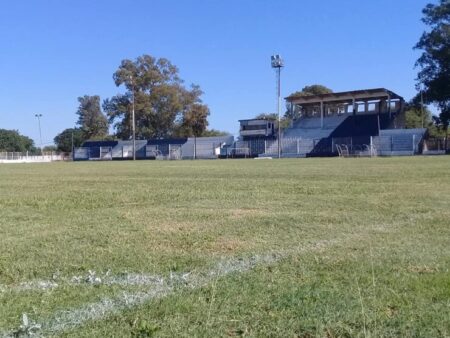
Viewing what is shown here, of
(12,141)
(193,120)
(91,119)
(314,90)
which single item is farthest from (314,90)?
(12,141)

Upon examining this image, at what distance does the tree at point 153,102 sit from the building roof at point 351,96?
22876 millimetres

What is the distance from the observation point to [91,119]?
118 metres

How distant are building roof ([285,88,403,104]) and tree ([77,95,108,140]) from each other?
54.3 meters

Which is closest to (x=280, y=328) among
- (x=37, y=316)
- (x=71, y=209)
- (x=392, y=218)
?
(x=37, y=316)

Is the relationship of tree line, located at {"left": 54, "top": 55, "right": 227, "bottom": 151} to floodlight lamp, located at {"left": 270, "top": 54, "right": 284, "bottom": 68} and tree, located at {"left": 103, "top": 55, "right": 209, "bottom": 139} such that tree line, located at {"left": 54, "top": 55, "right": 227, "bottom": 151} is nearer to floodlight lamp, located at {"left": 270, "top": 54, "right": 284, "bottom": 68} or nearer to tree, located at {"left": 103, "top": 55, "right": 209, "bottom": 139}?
tree, located at {"left": 103, "top": 55, "right": 209, "bottom": 139}

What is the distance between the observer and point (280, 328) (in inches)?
113

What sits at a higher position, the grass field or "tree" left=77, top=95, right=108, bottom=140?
"tree" left=77, top=95, right=108, bottom=140

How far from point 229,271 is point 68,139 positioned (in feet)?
411

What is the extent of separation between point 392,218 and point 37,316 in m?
5.07

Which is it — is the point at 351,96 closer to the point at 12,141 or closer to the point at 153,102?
the point at 153,102

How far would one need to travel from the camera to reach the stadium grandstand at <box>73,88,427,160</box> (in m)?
60.1

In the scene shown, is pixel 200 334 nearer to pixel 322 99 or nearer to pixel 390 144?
pixel 390 144

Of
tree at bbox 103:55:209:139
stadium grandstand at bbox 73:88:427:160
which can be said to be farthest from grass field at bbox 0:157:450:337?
tree at bbox 103:55:209:139

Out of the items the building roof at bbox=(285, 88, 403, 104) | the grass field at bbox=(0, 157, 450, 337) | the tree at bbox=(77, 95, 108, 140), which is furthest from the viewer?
the tree at bbox=(77, 95, 108, 140)
